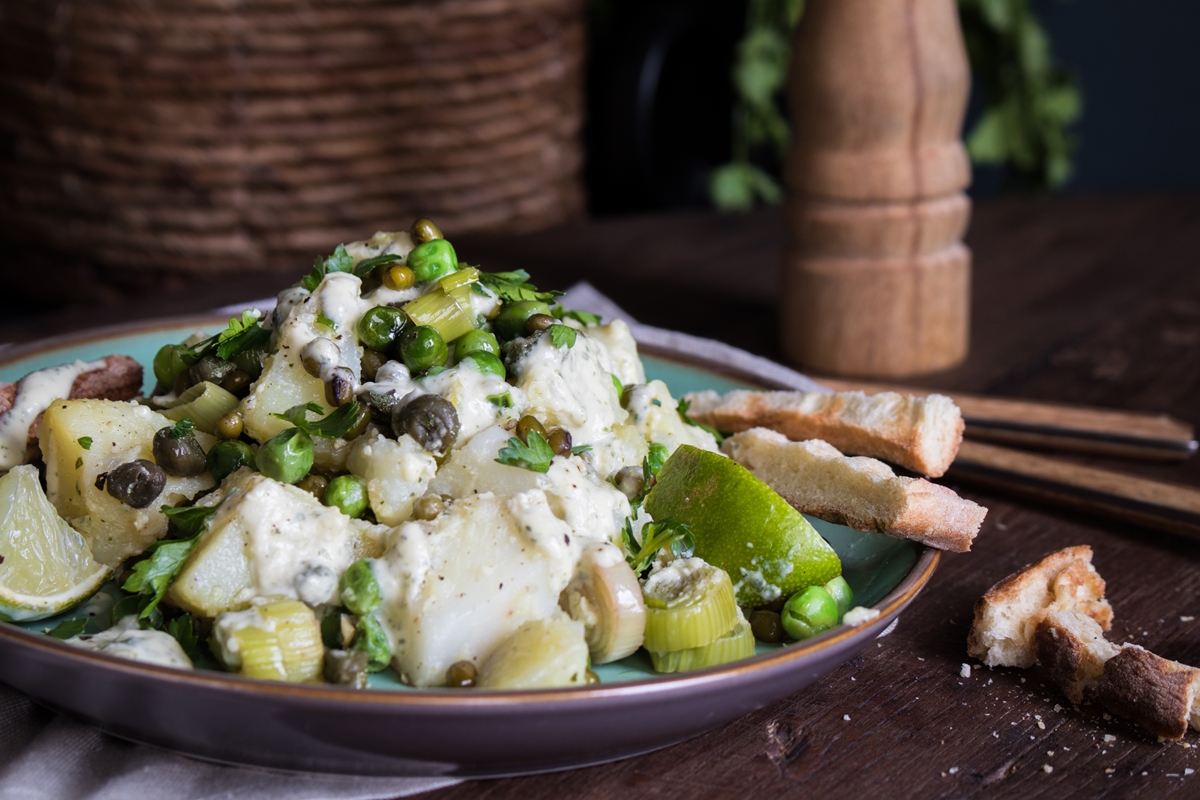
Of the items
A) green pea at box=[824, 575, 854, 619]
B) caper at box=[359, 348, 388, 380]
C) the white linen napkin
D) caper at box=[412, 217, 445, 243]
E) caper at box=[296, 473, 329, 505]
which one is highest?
caper at box=[412, 217, 445, 243]

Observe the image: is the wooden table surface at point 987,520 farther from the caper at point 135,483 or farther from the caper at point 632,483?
the caper at point 135,483

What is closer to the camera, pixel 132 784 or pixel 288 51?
pixel 132 784

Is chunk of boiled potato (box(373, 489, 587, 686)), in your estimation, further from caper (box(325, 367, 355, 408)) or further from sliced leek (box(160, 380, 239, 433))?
sliced leek (box(160, 380, 239, 433))

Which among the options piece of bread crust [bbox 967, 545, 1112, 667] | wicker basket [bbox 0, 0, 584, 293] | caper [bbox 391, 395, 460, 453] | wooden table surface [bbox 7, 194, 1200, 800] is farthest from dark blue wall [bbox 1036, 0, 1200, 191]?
caper [bbox 391, 395, 460, 453]

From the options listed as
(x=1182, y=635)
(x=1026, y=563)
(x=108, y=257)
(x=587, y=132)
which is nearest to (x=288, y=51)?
(x=108, y=257)

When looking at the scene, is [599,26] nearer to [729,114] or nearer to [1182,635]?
[729,114]

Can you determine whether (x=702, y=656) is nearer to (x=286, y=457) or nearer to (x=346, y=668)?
(x=346, y=668)

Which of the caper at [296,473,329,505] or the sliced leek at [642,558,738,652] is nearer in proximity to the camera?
the sliced leek at [642,558,738,652]
